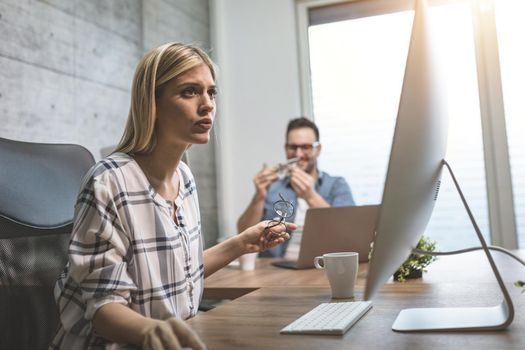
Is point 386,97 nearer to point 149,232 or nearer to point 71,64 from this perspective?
point 71,64

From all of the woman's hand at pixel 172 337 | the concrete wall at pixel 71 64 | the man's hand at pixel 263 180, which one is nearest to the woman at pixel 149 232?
the woman's hand at pixel 172 337

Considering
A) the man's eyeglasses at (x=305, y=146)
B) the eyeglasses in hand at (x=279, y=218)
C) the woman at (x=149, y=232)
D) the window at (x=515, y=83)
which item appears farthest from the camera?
the window at (x=515, y=83)

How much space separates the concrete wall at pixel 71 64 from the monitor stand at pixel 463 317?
1723 mm

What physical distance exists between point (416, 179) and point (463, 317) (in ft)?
0.94

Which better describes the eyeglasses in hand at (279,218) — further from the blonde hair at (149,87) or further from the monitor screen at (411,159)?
the monitor screen at (411,159)

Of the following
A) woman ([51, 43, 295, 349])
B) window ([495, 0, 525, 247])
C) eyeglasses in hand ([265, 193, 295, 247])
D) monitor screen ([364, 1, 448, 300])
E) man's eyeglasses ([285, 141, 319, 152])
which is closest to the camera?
monitor screen ([364, 1, 448, 300])

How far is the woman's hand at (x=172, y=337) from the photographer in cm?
67

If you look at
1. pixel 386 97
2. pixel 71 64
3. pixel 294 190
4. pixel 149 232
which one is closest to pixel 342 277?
pixel 149 232

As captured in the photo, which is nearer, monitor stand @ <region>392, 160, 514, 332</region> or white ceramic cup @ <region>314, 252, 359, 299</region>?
monitor stand @ <region>392, 160, 514, 332</region>

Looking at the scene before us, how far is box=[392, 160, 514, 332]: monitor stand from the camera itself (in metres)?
0.76

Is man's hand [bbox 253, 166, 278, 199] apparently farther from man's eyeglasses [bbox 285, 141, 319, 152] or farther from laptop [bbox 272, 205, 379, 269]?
laptop [bbox 272, 205, 379, 269]

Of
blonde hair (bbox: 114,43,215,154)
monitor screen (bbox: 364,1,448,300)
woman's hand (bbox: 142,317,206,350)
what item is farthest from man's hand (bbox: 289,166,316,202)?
woman's hand (bbox: 142,317,206,350)

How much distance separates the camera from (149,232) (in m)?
1.06

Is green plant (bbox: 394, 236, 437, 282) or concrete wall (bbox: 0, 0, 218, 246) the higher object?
concrete wall (bbox: 0, 0, 218, 246)
